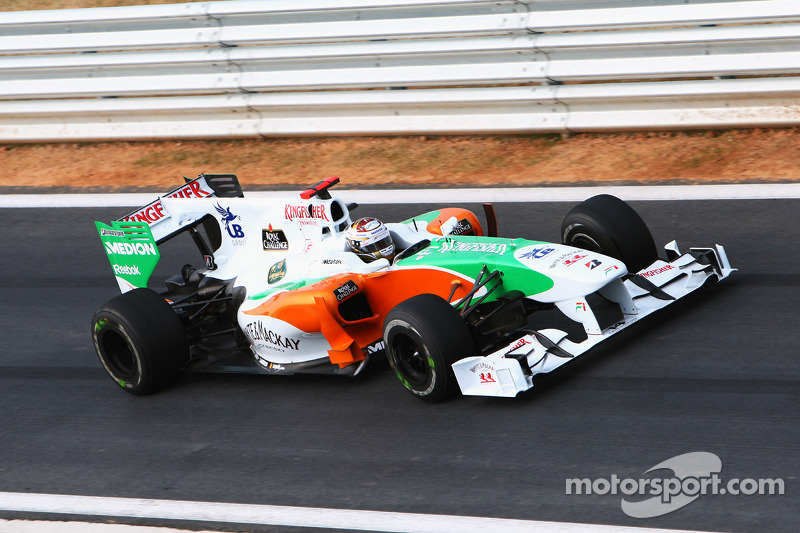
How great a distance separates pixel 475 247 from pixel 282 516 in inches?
87.5

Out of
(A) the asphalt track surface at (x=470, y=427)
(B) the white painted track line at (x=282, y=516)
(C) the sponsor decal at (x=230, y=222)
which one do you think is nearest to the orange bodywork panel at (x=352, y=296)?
(A) the asphalt track surface at (x=470, y=427)

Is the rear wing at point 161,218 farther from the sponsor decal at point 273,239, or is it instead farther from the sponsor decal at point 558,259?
the sponsor decal at point 558,259

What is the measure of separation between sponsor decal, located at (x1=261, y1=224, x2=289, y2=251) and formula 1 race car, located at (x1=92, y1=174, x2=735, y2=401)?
0.4 inches

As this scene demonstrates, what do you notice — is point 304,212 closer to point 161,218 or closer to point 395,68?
point 161,218

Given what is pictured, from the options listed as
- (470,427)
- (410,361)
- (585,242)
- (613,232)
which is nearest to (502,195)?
(585,242)

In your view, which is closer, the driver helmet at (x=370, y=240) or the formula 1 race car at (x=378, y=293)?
the formula 1 race car at (x=378, y=293)

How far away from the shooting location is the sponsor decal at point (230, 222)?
7445 mm

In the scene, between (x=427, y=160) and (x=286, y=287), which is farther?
(x=427, y=160)

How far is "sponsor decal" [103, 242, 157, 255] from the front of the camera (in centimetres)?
743

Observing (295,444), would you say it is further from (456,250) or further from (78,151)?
(78,151)

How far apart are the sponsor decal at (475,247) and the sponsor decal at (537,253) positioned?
0.15m

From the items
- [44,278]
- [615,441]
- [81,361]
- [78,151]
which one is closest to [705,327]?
[615,441]

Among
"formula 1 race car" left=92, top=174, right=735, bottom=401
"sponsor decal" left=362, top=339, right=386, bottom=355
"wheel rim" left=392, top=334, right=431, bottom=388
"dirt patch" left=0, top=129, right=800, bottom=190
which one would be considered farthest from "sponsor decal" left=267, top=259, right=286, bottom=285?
"dirt patch" left=0, top=129, right=800, bottom=190

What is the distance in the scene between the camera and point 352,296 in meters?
6.57
